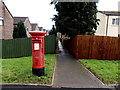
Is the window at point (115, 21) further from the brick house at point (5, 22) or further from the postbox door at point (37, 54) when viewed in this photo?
the postbox door at point (37, 54)

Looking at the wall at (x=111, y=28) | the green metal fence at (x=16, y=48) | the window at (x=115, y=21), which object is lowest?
the green metal fence at (x=16, y=48)

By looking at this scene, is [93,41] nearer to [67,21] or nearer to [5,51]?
[67,21]

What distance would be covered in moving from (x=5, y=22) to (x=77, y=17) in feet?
38.3

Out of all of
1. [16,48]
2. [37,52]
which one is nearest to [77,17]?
[16,48]

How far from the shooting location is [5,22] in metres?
17.9

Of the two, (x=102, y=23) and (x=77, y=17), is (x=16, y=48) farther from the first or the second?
(x=102, y=23)

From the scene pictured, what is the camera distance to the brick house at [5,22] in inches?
664

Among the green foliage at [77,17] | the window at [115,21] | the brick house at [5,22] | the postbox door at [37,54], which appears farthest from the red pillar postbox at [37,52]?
the window at [115,21]

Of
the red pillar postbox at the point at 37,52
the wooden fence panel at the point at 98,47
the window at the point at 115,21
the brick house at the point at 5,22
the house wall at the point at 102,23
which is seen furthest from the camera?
the house wall at the point at 102,23

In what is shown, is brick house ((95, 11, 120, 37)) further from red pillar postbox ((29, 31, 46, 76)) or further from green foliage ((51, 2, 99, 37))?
red pillar postbox ((29, 31, 46, 76))

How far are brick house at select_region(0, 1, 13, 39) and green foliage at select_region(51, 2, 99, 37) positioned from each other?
9227 mm

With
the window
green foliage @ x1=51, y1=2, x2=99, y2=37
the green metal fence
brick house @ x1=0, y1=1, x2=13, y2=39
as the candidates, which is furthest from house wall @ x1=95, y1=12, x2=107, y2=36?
brick house @ x1=0, y1=1, x2=13, y2=39

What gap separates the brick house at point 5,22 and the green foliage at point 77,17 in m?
9.23

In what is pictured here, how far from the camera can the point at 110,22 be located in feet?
66.0
